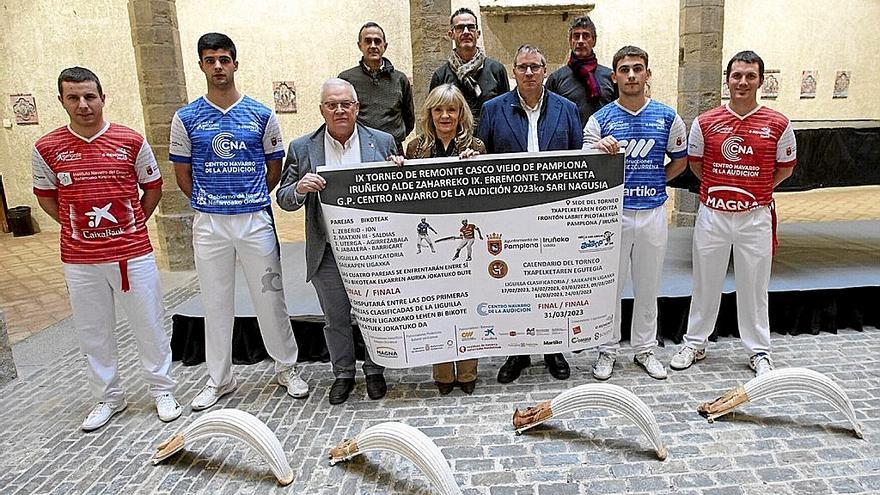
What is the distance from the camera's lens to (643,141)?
3.44 metres

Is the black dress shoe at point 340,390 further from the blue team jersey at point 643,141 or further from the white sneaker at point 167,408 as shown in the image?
the blue team jersey at point 643,141

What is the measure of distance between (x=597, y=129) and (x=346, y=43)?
7534mm

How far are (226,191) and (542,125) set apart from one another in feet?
6.07

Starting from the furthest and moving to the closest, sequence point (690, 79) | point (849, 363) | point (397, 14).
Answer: point (397, 14) → point (690, 79) → point (849, 363)

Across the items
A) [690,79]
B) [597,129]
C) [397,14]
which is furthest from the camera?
[397,14]

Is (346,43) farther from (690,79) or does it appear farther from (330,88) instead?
(330,88)

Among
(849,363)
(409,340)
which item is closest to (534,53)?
(409,340)

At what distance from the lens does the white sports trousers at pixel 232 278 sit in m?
3.37

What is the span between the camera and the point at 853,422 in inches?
118

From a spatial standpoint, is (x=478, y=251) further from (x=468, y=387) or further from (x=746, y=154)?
(x=746, y=154)

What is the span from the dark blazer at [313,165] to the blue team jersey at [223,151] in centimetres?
16

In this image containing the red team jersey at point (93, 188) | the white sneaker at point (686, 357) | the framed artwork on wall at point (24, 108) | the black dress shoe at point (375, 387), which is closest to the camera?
the red team jersey at point (93, 188)

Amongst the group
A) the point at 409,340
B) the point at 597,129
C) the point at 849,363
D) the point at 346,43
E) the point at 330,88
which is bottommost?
the point at 849,363

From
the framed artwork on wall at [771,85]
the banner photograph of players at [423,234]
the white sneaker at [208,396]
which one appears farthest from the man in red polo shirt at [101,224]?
the framed artwork on wall at [771,85]
